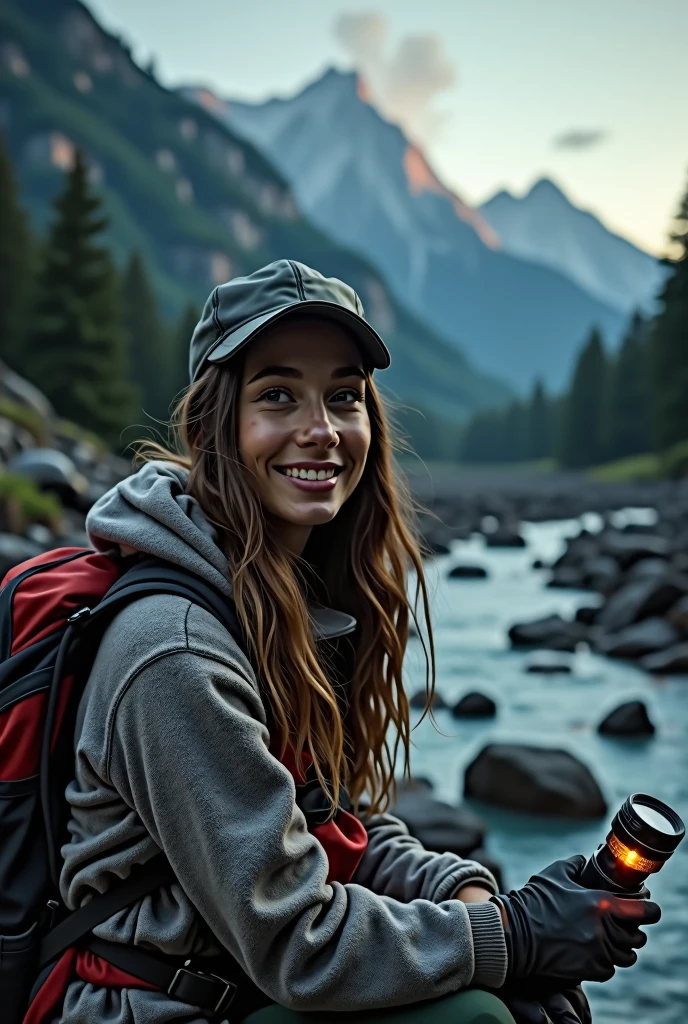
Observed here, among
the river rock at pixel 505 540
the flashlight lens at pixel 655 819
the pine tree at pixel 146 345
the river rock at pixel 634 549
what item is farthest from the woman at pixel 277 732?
the pine tree at pixel 146 345

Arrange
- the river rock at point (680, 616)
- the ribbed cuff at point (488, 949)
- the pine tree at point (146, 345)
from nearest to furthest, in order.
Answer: the ribbed cuff at point (488, 949) → the river rock at point (680, 616) → the pine tree at point (146, 345)

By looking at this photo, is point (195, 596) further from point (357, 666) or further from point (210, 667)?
point (357, 666)

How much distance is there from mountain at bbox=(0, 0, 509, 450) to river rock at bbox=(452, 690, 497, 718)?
109m

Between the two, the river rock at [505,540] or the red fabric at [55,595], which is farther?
the river rock at [505,540]

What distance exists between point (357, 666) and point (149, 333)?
140 ft

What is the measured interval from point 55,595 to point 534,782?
4.38 m

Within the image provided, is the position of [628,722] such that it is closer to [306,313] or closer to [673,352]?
[306,313]

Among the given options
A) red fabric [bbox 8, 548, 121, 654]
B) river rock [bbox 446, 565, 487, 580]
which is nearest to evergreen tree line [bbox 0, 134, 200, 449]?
river rock [bbox 446, 565, 487, 580]

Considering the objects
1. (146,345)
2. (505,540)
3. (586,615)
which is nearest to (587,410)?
(146,345)

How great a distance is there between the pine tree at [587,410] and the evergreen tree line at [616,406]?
0.05 metres

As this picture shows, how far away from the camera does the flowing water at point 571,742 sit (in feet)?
13.5

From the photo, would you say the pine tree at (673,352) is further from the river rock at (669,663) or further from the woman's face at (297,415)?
the woman's face at (297,415)

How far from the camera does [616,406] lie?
53500mm

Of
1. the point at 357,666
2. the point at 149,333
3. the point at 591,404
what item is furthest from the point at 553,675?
the point at 591,404
